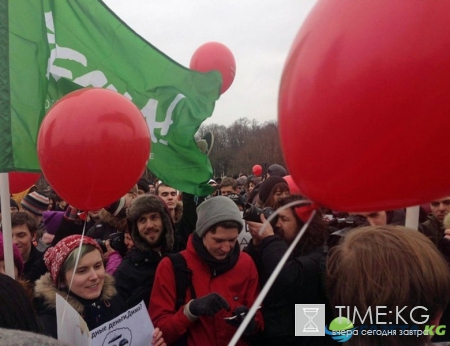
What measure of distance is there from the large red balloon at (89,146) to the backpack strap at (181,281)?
21.3 inches

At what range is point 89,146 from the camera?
90.7 inches

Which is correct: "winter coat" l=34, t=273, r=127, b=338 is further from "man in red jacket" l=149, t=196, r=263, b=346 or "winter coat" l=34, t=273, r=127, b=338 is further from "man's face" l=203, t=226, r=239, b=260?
"man's face" l=203, t=226, r=239, b=260

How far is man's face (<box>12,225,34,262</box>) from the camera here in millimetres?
3549

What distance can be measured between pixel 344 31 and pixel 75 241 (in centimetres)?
181

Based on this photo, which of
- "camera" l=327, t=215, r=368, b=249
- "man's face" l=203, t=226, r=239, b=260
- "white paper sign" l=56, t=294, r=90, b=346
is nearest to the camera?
"white paper sign" l=56, t=294, r=90, b=346

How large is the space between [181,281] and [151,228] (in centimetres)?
72

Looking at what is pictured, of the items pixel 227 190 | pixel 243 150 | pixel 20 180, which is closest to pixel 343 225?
pixel 20 180

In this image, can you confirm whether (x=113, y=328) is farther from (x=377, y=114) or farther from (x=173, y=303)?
(x=377, y=114)

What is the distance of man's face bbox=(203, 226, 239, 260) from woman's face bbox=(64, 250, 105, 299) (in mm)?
639

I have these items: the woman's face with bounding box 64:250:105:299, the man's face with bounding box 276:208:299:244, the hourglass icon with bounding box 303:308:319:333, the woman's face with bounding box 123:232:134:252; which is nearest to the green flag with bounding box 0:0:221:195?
the woman's face with bounding box 123:232:134:252

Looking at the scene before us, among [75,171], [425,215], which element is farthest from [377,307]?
[425,215]

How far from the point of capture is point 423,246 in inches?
57.5

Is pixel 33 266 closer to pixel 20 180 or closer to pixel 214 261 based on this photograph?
pixel 20 180

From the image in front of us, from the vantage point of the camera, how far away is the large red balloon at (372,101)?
1.18m
